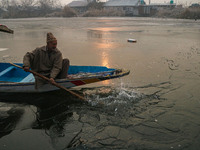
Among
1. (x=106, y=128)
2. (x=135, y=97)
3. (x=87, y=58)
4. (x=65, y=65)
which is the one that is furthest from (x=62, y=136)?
(x=87, y=58)

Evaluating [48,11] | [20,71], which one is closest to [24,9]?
[48,11]

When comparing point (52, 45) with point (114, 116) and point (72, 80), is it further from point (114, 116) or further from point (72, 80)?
point (114, 116)

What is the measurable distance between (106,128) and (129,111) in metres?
0.77

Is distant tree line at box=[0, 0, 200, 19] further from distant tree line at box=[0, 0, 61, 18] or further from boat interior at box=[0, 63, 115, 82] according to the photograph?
boat interior at box=[0, 63, 115, 82]

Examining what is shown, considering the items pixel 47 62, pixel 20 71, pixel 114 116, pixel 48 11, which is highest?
pixel 48 11

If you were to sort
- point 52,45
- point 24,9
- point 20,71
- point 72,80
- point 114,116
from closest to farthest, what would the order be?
1. point 114,116
2. point 52,45
3. point 72,80
4. point 20,71
5. point 24,9

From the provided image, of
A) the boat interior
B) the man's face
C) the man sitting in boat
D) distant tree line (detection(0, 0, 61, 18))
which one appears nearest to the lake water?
the boat interior

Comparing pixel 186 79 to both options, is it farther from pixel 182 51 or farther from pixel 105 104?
pixel 182 51

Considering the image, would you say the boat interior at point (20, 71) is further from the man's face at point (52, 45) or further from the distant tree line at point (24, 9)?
the distant tree line at point (24, 9)

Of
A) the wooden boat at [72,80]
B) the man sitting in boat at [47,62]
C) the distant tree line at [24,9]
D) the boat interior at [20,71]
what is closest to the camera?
the man sitting in boat at [47,62]

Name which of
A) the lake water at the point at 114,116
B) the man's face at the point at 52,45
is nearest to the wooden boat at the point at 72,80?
the lake water at the point at 114,116

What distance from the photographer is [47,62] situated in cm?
431

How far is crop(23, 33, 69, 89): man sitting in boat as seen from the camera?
13.5 feet

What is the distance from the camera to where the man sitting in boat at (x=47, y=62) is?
412 cm
